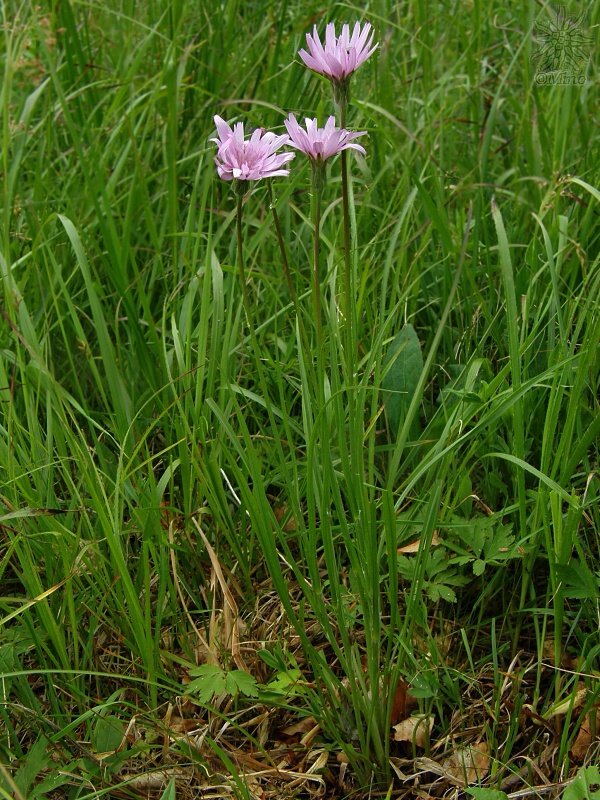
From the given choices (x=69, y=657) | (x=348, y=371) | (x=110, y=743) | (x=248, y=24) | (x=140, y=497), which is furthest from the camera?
(x=248, y=24)

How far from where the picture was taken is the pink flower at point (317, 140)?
1.17 meters

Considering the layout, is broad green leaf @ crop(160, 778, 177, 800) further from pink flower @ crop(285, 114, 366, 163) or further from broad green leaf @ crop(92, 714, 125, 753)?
pink flower @ crop(285, 114, 366, 163)

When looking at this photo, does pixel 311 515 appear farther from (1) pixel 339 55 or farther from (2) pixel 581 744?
(1) pixel 339 55

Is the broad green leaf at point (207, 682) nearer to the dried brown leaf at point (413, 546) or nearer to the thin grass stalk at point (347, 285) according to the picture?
the dried brown leaf at point (413, 546)

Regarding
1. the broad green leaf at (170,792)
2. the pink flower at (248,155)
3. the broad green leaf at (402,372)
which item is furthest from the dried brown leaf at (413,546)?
the pink flower at (248,155)

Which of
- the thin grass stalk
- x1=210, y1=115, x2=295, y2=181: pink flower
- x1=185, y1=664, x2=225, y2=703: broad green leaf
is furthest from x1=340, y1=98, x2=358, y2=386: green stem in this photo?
x1=185, y1=664, x2=225, y2=703: broad green leaf

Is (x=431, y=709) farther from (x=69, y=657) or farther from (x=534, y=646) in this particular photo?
(x=69, y=657)

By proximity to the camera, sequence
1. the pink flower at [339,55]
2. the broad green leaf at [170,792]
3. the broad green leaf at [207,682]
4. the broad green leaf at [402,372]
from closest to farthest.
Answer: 1. the pink flower at [339,55]
2. the broad green leaf at [170,792]
3. the broad green leaf at [207,682]
4. the broad green leaf at [402,372]

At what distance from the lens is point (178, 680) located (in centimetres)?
157

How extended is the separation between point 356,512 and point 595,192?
3.03ft

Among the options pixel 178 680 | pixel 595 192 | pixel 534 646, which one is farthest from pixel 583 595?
pixel 595 192

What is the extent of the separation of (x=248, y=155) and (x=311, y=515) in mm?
590

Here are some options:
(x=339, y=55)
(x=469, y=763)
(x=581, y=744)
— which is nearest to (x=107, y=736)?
(x=469, y=763)

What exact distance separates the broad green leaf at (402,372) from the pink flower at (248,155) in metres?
0.62
